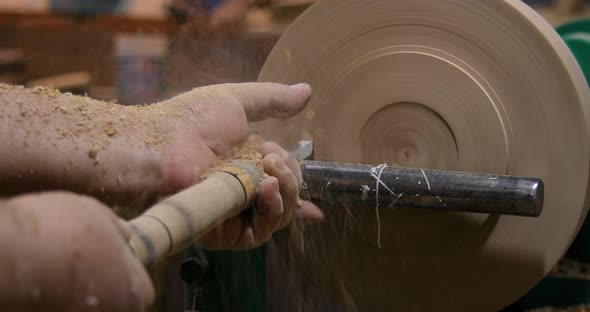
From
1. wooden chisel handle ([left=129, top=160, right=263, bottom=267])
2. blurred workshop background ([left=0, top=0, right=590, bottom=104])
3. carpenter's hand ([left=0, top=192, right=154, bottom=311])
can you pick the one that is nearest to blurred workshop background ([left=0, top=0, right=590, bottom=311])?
blurred workshop background ([left=0, top=0, right=590, bottom=104])

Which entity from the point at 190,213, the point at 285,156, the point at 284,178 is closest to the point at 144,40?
the point at 285,156

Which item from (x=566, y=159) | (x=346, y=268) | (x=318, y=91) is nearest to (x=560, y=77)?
(x=566, y=159)

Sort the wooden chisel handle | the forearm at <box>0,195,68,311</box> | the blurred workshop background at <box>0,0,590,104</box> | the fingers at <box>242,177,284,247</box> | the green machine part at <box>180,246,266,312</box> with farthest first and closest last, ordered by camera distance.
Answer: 1. the blurred workshop background at <box>0,0,590,104</box>
2. the green machine part at <box>180,246,266,312</box>
3. the fingers at <box>242,177,284,247</box>
4. the wooden chisel handle
5. the forearm at <box>0,195,68,311</box>

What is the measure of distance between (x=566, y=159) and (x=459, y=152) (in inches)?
8.4

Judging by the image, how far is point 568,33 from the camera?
6.27 ft

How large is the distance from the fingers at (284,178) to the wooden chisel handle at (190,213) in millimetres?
87

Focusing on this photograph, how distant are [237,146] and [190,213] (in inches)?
20.4

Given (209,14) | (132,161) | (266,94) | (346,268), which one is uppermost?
(209,14)

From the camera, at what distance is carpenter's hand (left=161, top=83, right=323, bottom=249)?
120 cm

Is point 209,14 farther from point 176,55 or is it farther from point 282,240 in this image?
point 282,240

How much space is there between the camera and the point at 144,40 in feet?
9.22

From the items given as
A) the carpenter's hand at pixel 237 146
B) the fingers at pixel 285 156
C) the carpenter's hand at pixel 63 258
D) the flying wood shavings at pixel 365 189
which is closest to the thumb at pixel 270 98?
the carpenter's hand at pixel 237 146

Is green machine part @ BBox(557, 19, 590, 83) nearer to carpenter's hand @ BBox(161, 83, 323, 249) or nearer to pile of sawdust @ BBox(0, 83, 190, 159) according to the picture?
carpenter's hand @ BBox(161, 83, 323, 249)

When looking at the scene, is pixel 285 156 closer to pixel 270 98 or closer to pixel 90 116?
pixel 270 98
